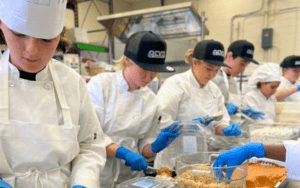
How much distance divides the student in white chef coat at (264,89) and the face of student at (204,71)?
44.9 inches

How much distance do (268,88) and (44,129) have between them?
262cm

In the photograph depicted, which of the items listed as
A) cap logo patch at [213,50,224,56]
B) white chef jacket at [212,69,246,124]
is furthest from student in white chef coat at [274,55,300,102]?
cap logo patch at [213,50,224,56]

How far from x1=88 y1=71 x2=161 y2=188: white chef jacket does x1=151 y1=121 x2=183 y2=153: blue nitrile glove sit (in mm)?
119

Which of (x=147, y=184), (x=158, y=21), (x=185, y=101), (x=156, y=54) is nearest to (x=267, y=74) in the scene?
(x=185, y=101)

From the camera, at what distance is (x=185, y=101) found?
1.85 m

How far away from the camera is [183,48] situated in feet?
12.6

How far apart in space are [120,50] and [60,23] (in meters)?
3.38

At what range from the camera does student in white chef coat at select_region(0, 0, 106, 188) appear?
28.5 inches

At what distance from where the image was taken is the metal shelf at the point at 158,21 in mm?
3000

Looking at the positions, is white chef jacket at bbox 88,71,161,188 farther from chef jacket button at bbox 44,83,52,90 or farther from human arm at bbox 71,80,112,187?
chef jacket button at bbox 44,83,52,90

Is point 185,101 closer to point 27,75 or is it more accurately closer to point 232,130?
point 232,130

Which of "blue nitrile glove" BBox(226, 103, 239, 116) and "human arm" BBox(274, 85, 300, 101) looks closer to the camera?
"blue nitrile glove" BBox(226, 103, 239, 116)

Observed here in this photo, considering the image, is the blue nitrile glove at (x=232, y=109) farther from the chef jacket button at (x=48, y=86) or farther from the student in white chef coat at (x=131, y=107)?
the chef jacket button at (x=48, y=86)

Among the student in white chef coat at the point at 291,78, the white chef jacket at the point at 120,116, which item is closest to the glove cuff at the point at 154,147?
the white chef jacket at the point at 120,116
